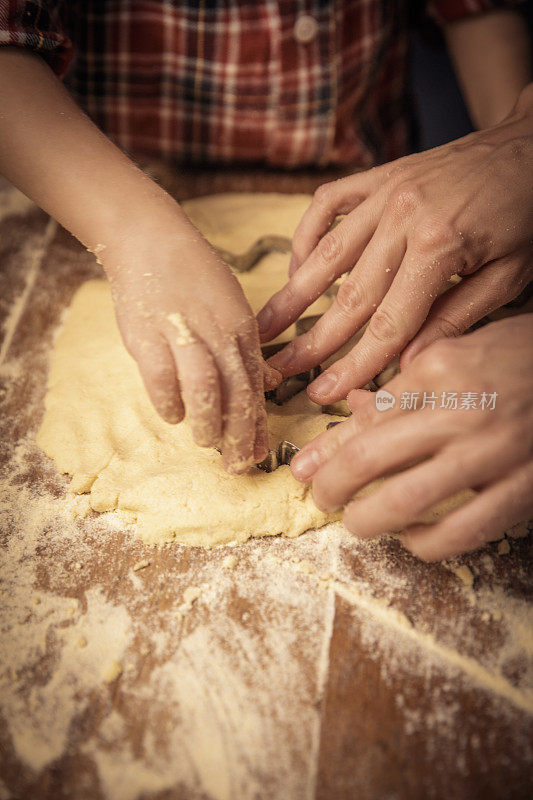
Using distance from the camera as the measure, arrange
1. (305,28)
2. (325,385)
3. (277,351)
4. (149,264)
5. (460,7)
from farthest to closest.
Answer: (460,7) < (305,28) < (277,351) < (325,385) < (149,264)

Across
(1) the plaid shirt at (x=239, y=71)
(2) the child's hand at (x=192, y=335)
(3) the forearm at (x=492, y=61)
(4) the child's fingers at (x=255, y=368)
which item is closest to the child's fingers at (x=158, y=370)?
(2) the child's hand at (x=192, y=335)

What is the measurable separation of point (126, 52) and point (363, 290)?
2.90 feet

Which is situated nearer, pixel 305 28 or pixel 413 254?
pixel 413 254

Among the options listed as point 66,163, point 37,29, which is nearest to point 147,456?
point 66,163

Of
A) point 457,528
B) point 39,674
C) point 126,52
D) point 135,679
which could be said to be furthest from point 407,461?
point 126,52

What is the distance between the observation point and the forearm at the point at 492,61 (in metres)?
1.28

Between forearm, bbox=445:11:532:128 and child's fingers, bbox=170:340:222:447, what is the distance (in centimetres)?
106

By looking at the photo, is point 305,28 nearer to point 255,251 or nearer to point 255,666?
point 255,251

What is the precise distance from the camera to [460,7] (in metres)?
1.31

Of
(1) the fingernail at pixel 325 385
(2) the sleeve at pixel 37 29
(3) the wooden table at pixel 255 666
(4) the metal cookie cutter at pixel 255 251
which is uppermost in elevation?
(2) the sleeve at pixel 37 29

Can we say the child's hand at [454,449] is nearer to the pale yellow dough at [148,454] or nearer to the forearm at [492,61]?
the pale yellow dough at [148,454]

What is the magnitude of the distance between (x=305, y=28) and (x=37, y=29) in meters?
0.60

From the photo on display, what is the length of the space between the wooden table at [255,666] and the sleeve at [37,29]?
0.77 meters

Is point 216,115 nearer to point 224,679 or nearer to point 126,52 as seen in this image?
point 126,52
